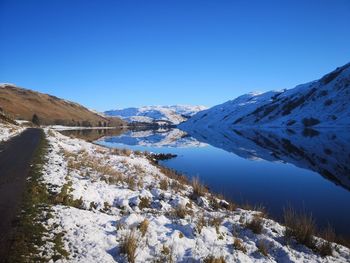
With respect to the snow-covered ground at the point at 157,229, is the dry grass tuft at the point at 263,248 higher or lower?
lower

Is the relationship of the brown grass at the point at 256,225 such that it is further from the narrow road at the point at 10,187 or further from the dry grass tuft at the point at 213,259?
the narrow road at the point at 10,187

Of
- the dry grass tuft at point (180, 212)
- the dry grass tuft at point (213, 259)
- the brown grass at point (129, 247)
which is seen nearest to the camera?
the brown grass at point (129, 247)

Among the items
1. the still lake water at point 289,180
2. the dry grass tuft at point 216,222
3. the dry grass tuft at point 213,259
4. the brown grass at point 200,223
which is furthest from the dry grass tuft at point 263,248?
the still lake water at point 289,180

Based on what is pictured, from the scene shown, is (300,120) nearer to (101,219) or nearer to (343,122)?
(343,122)

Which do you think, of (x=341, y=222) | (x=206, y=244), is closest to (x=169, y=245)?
(x=206, y=244)

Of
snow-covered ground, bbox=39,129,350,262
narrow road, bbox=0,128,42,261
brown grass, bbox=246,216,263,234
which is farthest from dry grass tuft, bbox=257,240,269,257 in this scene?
narrow road, bbox=0,128,42,261

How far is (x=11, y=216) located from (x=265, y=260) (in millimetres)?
8174

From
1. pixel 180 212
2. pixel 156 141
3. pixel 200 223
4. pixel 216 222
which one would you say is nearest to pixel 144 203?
pixel 180 212

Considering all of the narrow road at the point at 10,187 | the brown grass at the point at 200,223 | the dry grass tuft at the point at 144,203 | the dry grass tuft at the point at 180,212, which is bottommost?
the brown grass at the point at 200,223

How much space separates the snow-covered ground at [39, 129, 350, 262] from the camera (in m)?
9.33

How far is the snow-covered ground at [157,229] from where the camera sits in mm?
9328

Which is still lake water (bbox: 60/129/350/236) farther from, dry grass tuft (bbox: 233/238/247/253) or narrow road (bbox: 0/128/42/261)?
narrow road (bbox: 0/128/42/261)

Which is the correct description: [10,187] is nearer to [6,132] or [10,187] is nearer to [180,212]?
[180,212]

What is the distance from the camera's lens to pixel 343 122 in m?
90.6
